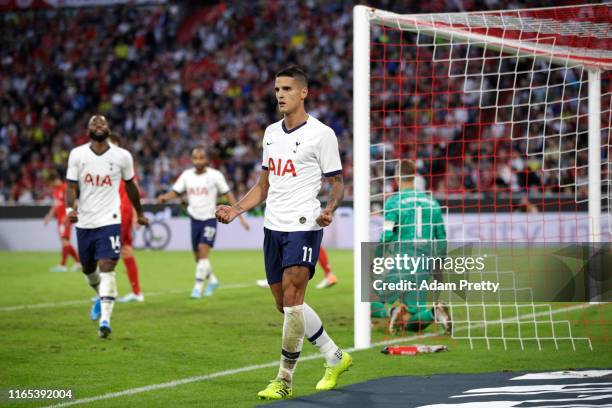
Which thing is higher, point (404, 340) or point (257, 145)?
point (257, 145)

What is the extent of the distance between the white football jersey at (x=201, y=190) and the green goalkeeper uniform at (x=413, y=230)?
5026 mm

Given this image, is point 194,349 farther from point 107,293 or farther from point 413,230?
point 413,230

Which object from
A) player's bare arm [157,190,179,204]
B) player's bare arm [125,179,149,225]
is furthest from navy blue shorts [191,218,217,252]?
player's bare arm [125,179,149,225]

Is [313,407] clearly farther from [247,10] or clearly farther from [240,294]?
[247,10]

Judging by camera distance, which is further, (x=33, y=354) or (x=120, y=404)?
(x=33, y=354)

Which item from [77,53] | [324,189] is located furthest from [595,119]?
[77,53]

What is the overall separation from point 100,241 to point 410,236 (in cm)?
346

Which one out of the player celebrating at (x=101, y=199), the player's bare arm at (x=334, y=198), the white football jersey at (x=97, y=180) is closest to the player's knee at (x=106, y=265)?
the player celebrating at (x=101, y=199)

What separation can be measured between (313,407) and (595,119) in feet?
25.9

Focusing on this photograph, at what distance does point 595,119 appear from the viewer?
13.1 meters

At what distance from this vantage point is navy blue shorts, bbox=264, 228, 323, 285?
7.05 m

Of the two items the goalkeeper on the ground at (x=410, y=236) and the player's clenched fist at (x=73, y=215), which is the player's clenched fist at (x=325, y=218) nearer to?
the goalkeeper on the ground at (x=410, y=236)

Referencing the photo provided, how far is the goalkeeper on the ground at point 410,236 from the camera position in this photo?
10789mm

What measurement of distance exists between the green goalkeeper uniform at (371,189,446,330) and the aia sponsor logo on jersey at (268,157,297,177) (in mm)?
3549
